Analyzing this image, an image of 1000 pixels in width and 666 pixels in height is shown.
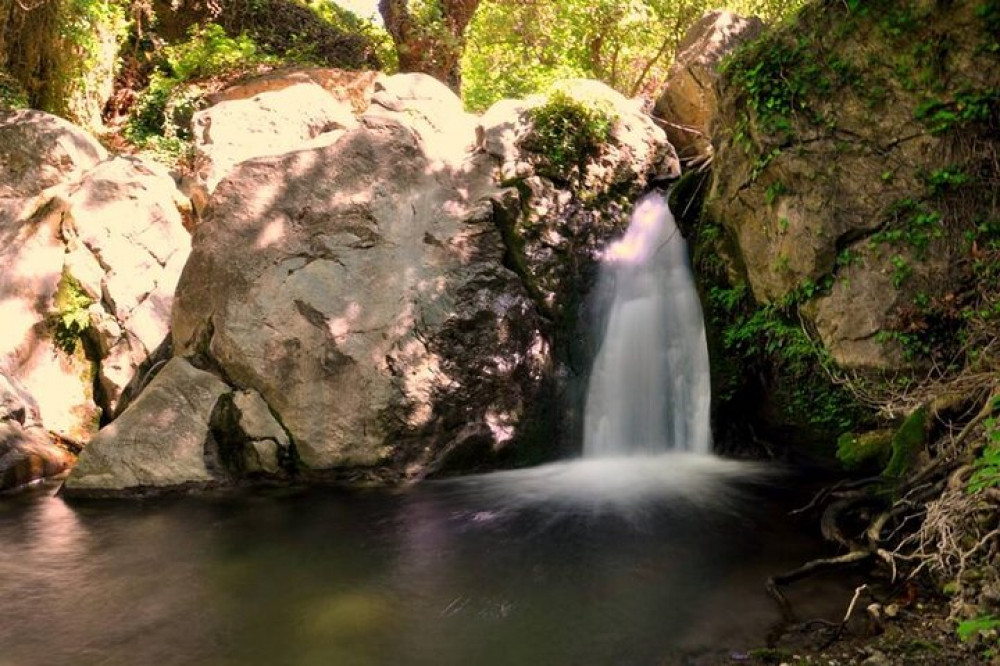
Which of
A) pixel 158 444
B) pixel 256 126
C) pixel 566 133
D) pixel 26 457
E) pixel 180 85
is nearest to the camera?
pixel 158 444

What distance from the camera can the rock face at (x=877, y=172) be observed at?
5750 mm

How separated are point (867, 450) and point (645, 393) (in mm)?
2893

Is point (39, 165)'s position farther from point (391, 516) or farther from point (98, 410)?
point (391, 516)

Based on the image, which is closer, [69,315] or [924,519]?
[924,519]

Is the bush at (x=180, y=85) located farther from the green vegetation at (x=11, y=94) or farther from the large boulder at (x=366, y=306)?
the large boulder at (x=366, y=306)

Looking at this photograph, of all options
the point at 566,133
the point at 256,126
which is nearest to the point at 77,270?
the point at 256,126

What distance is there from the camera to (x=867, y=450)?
6113 millimetres

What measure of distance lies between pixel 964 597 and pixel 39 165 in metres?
13.3

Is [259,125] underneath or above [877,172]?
above

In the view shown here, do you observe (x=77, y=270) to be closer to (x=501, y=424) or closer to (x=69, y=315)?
(x=69, y=315)

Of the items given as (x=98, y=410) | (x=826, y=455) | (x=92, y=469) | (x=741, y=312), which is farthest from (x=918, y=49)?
(x=98, y=410)

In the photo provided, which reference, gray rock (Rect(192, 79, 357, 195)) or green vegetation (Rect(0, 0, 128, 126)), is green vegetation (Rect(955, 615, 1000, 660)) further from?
green vegetation (Rect(0, 0, 128, 126))

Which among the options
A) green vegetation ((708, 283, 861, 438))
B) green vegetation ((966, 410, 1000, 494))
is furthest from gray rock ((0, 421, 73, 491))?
green vegetation ((966, 410, 1000, 494))

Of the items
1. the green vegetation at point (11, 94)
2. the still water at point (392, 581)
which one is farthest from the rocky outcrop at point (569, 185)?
the green vegetation at point (11, 94)
